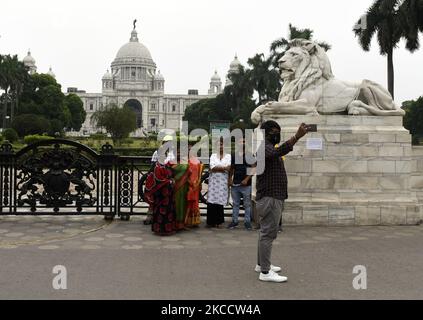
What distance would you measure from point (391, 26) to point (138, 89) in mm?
94439

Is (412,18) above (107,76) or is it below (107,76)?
below

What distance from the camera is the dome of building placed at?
115062mm

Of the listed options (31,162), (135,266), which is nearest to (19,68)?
(31,162)

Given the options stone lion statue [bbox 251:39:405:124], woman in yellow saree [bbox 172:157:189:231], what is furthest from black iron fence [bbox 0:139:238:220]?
stone lion statue [bbox 251:39:405:124]

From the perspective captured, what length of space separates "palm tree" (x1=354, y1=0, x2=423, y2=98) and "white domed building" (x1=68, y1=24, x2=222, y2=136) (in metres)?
88.4

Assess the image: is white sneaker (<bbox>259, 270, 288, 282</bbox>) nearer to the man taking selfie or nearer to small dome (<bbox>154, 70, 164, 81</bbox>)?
the man taking selfie

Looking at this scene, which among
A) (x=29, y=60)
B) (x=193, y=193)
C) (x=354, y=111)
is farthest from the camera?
(x=29, y=60)

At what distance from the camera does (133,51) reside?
115 metres

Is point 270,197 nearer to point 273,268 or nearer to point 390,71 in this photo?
point 273,268

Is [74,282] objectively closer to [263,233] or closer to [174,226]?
[263,233]

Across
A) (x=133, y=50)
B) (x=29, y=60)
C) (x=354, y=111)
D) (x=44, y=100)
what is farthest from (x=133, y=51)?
(x=354, y=111)

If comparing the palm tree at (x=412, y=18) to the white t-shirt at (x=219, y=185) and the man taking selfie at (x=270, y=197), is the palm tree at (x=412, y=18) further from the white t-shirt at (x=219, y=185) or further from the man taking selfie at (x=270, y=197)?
the man taking selfie at (x=270, y=197)

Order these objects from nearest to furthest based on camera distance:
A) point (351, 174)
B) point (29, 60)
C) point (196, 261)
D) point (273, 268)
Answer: point (273, 268)
point (196, 261)
point (351, 174)
point (29, 60)
